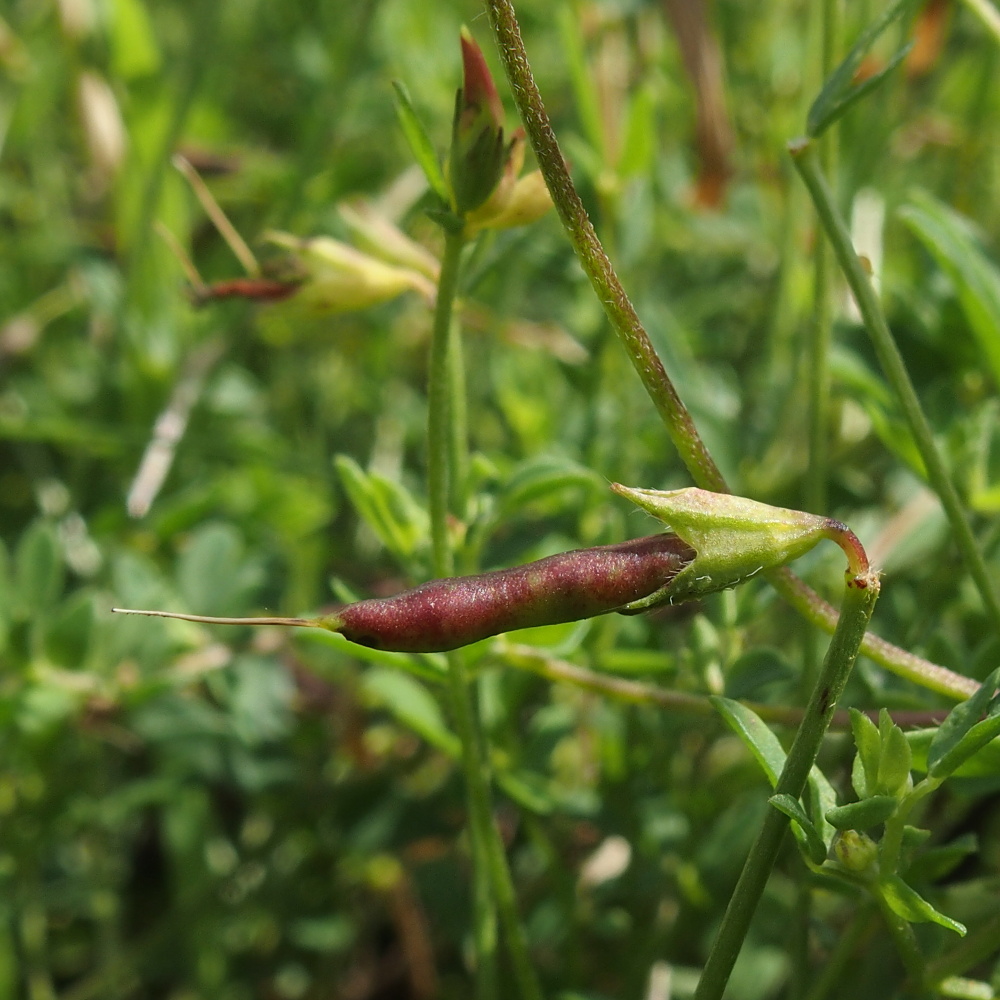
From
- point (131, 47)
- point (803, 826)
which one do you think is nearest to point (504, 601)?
Result: point (803, 826)

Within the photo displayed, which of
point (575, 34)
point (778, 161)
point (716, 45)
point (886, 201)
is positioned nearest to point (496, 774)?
point (575, 34)

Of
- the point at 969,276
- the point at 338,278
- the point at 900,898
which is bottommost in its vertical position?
the point at 900,898

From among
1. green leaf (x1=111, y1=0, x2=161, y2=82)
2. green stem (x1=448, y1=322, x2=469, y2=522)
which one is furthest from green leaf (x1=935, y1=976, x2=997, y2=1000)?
green leaf (x1=111, y1=0, x2=161, y2=82)

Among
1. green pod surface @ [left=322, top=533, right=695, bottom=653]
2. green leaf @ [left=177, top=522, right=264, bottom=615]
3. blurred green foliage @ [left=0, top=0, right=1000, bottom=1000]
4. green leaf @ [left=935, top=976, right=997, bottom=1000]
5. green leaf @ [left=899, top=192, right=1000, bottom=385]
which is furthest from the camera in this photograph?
green leaf @ [left=177, top=522, right=264, bottom=615]

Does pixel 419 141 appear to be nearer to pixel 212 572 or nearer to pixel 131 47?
pixel 212 572

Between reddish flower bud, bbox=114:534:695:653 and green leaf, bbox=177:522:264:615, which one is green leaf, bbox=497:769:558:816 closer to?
green leaf, bbox=177:522:264:615
